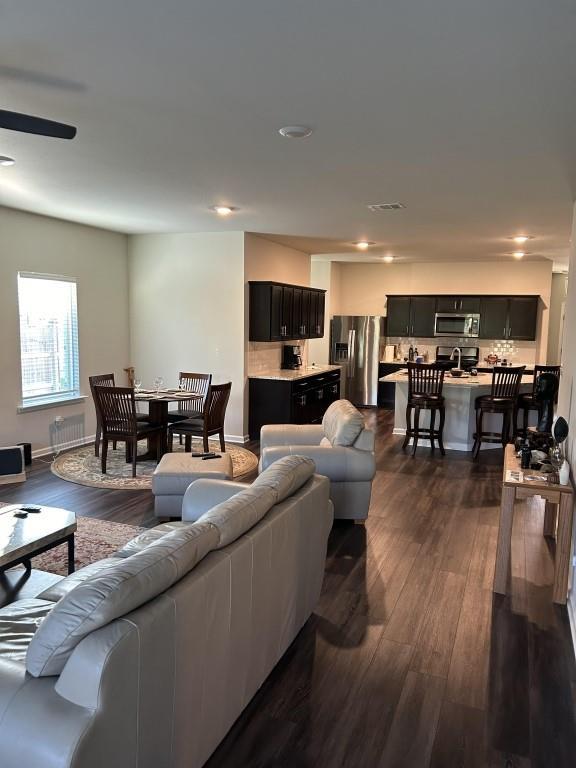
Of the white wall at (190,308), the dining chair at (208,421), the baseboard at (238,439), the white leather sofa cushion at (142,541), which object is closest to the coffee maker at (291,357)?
the white wall at (190,308)

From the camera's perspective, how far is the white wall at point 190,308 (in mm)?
7582

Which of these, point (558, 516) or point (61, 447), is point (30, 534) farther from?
point (61, 447)

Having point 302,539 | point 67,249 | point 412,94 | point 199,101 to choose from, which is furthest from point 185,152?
point 67,249

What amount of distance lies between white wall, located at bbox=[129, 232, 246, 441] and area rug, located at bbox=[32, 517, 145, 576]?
10.9 ft

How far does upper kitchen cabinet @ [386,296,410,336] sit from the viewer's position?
11000mm

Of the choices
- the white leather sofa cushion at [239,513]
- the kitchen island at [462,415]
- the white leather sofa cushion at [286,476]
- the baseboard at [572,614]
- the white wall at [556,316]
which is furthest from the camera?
the white wall at [556,316]

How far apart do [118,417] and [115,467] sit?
0.63 metres

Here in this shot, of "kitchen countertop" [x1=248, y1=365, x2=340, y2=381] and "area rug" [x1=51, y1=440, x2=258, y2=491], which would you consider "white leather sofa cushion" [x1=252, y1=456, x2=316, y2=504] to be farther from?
"kitchen countertop" [x1=248, y1=365, x2=340, y2=381]

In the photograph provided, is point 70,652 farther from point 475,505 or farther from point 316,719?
point 475,505

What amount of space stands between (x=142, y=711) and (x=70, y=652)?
0.27m

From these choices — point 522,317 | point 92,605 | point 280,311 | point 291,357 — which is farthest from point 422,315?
point 92,605

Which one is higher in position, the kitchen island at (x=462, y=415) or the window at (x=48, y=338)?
the window at (x=48, y=338)

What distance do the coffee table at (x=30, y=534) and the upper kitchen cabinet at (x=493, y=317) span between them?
870 centimetres

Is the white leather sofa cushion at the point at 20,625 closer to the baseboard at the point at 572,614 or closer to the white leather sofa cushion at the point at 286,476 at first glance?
the white leather sofa cushion at the point at 286,476
